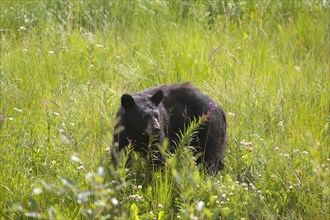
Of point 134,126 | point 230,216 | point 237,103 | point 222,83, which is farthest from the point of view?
point 222,83

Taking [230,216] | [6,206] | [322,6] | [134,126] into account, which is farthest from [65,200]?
[322,6]

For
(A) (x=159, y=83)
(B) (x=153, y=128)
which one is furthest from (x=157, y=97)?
(A) (x=159, y=83)

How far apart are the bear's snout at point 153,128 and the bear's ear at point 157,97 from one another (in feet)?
0.89

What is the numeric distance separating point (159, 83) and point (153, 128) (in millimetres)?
1856

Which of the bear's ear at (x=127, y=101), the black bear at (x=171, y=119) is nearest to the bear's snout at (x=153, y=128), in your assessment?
the black bear at (x=171, y=119)

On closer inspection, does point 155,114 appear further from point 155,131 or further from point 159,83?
point 159,83

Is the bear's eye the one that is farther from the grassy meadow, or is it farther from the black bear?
the grassy meadow

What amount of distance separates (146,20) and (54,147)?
329 centimetres

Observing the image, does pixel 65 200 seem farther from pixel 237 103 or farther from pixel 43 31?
pixel 43 31

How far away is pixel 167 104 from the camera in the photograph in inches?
220

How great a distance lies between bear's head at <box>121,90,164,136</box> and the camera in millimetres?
5023

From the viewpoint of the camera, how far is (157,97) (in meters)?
5.22

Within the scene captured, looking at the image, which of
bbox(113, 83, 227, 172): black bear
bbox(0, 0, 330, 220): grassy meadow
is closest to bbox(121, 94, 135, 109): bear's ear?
bbox(113, 83, 227, 172): black bear

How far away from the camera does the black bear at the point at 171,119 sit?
508cm
